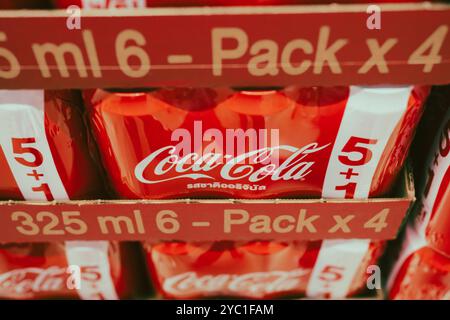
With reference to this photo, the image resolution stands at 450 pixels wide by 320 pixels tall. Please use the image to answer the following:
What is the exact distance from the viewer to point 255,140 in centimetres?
84

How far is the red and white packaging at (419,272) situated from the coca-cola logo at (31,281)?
0.77 meters

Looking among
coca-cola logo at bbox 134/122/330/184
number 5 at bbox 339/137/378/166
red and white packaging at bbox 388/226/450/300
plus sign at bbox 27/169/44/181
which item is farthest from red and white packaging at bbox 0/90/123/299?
red and white packaging at bbox 388/226/450/300

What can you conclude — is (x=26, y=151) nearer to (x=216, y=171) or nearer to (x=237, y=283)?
(x=216, y=171)

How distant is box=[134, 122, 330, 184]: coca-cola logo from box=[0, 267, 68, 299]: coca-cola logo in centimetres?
40

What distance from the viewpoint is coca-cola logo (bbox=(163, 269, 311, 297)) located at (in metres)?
1.16

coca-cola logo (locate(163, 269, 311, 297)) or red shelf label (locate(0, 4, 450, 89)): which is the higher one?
red shelf label (locate(0, 4, 450, 89))

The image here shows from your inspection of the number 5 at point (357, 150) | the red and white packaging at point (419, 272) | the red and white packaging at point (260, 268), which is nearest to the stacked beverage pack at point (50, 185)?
the red and white packaging at point (260, 268)

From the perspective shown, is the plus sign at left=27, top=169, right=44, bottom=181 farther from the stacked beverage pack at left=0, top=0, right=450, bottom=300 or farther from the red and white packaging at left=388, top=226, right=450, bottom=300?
the red and white packaging at left=388, top=226, right=450, bottom=300

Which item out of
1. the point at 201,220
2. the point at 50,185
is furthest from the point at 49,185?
the point at 201,220

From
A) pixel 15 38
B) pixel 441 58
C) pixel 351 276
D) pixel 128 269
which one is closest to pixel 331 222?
pixel 351 276

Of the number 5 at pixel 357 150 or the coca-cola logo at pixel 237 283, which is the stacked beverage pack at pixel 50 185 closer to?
the coca-cola logo at pixel 237 283

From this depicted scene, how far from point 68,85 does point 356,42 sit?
0.44 m

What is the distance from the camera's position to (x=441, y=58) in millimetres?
727

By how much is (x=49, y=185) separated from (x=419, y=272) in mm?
797
